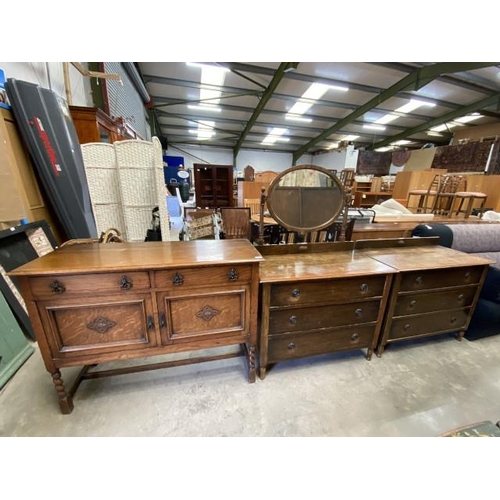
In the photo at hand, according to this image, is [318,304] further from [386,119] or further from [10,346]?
[386,119]

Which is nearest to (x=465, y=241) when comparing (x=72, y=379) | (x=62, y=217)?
(x=72, y=379)

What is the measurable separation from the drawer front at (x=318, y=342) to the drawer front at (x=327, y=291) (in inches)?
9.8

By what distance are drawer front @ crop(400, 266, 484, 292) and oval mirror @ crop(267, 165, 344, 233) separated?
692 millimetres

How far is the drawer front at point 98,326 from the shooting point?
1064 millimetres

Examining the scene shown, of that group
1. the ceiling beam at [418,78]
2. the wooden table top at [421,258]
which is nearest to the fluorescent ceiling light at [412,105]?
the ceiling beam at [418,78]

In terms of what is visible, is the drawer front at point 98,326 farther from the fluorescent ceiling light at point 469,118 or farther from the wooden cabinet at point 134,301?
the fluorescent ceiling light at point 469,118

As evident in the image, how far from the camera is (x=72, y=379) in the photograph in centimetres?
148

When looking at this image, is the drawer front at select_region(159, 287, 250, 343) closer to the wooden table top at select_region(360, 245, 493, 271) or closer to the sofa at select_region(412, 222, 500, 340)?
the wooden table top at select_region(360, 245, 493, 271)

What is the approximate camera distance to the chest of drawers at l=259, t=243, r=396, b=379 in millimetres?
1333

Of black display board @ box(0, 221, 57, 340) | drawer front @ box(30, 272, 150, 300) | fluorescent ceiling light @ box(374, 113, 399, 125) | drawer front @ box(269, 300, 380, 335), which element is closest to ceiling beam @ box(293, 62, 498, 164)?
fluorescent ceiling light @ box(374, 113, 399, 125)

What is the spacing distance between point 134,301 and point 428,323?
2.12 m

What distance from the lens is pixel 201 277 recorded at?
3.79 ft
